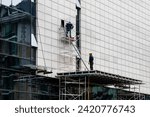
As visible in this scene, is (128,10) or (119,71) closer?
(119,71)

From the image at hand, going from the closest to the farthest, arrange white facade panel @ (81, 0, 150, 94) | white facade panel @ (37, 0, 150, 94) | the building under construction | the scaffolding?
the building under construction, the scaffolding, white facade panel @ (37, 0, 150, 94), white facade panel @ (81, 0, 150, 94)

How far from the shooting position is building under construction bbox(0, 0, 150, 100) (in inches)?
1056

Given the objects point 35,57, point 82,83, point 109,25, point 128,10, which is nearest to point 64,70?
point 82,83

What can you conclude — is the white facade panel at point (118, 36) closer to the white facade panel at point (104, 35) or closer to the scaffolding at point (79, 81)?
the white facade panel at point (104, 35)

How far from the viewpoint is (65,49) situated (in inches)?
1282

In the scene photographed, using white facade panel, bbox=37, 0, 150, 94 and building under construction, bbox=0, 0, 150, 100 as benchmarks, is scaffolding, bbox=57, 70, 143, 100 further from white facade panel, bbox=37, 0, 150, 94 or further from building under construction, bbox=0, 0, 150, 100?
white facade panel, bbox=37, 0, 150, 94

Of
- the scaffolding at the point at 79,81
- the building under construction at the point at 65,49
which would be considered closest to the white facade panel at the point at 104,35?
the building under construction at the point at 65,49

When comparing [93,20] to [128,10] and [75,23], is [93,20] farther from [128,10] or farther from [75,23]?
[128,10]

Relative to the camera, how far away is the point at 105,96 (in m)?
37.5

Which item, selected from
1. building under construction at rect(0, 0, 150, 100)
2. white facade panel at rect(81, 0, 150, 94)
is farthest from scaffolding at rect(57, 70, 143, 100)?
white facade panel at rect(81, 0, 150, 94)

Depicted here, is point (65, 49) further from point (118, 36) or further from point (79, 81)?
point (118, 36)

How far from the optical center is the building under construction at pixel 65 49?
2683cm

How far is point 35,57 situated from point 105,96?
10909 mm

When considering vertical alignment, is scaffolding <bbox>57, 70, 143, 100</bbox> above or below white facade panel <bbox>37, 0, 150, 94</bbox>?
below
